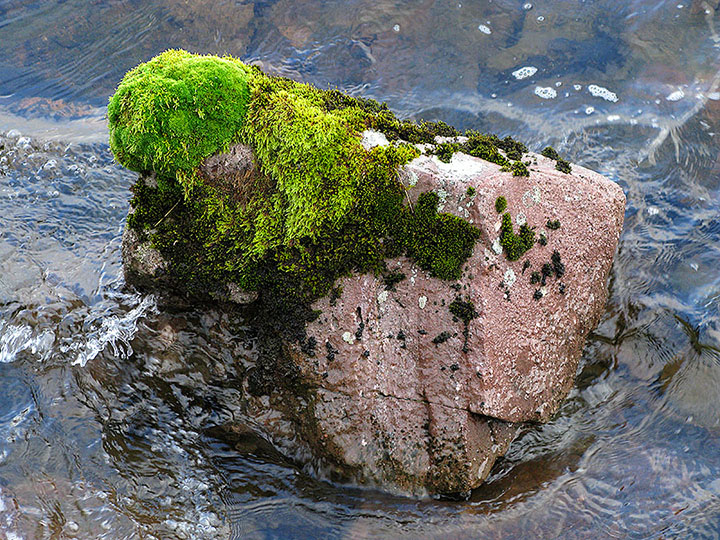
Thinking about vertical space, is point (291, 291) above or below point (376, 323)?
above

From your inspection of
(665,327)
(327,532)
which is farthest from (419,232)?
(665,327)

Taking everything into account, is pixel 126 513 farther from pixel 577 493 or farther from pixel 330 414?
pixel 577 493

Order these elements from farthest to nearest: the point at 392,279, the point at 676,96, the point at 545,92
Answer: the point at 545,92, the point at 676,96, the point at 392,279

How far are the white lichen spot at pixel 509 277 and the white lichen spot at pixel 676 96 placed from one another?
16.9ft

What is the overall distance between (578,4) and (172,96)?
7.37 meters

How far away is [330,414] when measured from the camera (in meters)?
4.21

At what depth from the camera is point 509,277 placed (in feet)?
13.6

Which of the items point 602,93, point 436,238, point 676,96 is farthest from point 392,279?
point 676,96

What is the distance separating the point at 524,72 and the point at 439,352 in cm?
566

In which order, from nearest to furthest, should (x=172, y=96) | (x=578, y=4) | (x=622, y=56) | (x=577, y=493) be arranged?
1. (x=172, y=96)
2. (x=577, y=493)
3. (x=622, y=56)
4. (x=578, y=4)

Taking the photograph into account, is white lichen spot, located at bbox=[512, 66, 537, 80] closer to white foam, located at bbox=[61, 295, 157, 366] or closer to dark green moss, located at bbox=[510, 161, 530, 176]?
dark green moss, located at bbox=[510, 161, 530, 176]

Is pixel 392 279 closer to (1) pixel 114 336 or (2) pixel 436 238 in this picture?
(2) pixel 436 238

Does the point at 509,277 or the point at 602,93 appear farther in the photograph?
the point at 602,93

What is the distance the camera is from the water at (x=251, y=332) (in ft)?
14.0
